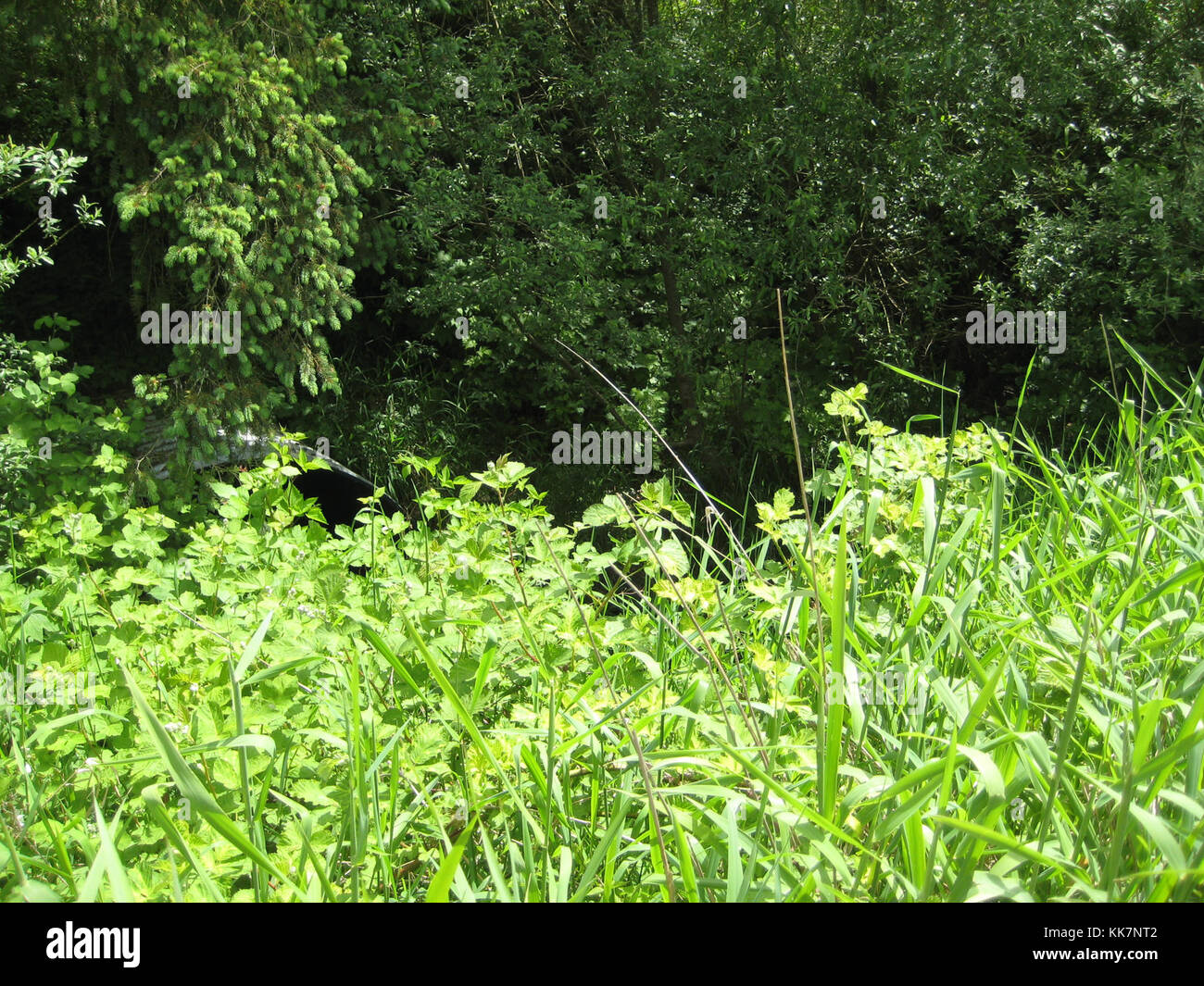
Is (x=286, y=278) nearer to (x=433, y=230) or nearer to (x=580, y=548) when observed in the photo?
(x=433, y=230)

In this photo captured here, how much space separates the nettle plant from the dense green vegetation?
0.07 ft

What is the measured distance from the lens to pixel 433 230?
6102mm

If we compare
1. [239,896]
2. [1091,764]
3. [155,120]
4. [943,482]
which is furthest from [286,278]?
[1091,764]

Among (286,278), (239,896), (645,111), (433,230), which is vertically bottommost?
(239,896)

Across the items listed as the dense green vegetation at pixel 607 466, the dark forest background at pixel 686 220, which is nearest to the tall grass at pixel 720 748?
the dense green vegetation at pixel 607 466

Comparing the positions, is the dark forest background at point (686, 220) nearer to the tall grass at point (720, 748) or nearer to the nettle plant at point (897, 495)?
the nettle plant at point (897, 495)

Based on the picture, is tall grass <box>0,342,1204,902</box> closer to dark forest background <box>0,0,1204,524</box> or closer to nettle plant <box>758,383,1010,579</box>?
nettle plant <box>758,383,1010,579</box>

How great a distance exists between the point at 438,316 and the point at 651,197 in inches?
65.5

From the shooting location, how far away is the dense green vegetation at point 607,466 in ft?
4.91

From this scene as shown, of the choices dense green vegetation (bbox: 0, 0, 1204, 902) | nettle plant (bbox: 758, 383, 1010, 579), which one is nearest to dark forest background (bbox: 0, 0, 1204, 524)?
dense green vegetation (bbox: 0, 0, 1204, 902)

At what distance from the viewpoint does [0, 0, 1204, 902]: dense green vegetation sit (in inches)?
58.9

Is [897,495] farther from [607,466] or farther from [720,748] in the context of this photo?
[607,466]

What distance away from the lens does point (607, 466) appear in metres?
6.75

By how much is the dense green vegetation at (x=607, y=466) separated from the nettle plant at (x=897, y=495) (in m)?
0.02
